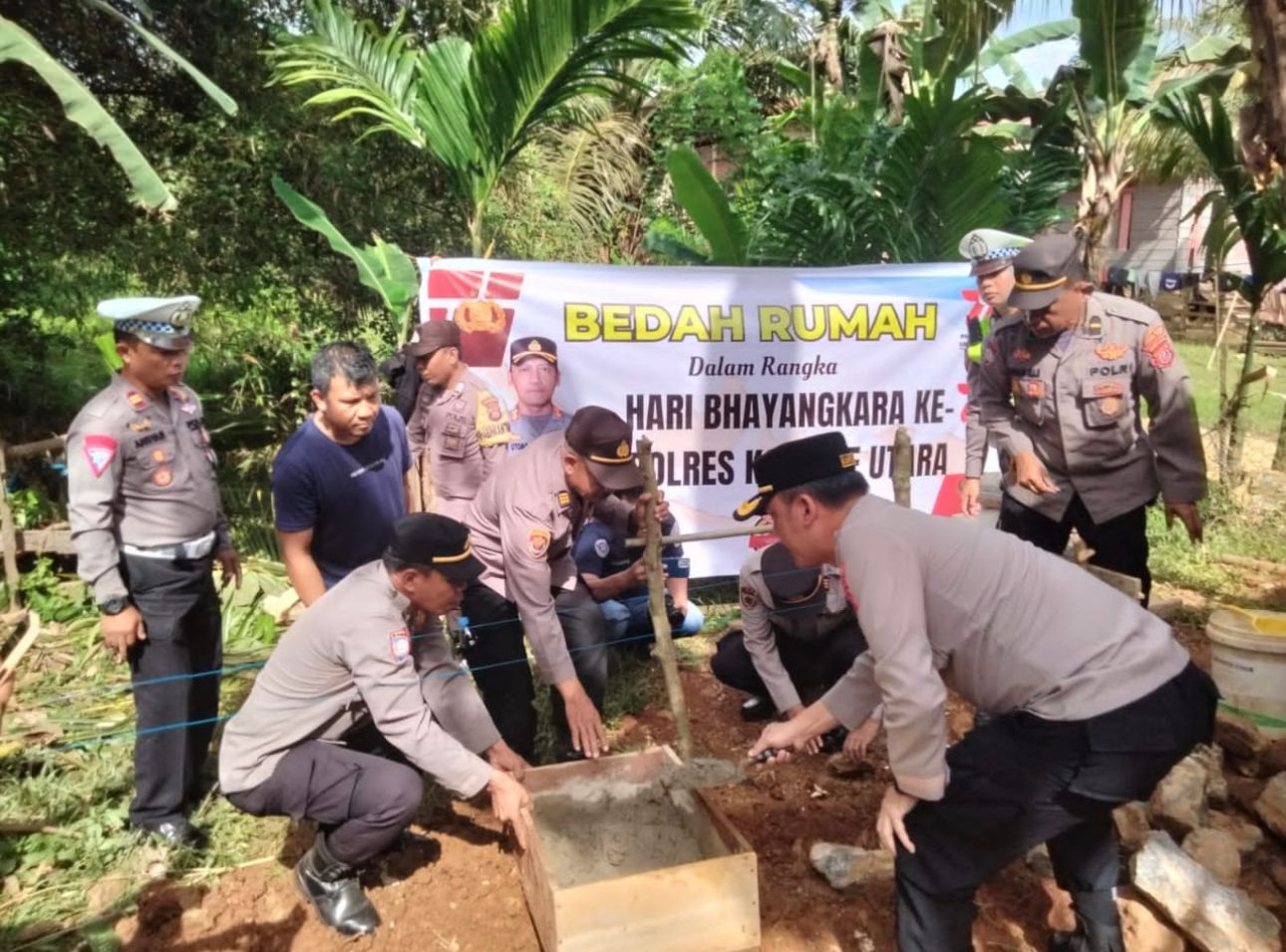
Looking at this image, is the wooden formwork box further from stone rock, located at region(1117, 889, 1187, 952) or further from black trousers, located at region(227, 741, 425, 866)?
stone rock, located at region(1117, 889, 1187, 952)

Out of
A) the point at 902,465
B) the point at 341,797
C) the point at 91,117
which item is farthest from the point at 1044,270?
the point at 91,117

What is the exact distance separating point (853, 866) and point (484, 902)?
123cm

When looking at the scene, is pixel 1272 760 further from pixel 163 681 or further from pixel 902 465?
pixel 163 681

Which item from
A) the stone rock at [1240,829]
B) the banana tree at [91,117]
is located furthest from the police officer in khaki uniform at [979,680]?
the banana tree at [91,117]

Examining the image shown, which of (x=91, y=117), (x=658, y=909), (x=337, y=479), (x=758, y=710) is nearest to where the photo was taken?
(x=658, y=909)

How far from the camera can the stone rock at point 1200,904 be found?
2.66 meters

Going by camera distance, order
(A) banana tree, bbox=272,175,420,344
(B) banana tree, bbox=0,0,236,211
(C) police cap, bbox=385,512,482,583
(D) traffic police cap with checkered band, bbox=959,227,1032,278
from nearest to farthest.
→ (C) police cap, bbox=385,512,482,583, (B) banana tree, bbox=0,0,236,211, (D) traffic police cap with checkered band, bbox=959,227,1032,278, (A) banana tree, bbox=272,175,420,344

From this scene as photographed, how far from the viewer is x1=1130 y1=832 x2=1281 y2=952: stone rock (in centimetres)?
266

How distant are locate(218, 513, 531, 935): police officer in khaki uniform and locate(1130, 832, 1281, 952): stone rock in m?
1.87

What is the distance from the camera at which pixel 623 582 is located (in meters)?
4.24

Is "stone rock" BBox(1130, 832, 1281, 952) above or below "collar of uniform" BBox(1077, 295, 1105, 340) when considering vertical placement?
below

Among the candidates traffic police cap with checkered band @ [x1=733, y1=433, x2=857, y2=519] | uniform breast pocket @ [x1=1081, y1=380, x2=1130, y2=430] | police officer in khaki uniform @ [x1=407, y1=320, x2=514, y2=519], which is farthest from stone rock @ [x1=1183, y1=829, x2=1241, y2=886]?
police officer in khaki uniform @ [x1=407, y1=320, x2=514, y2=519]

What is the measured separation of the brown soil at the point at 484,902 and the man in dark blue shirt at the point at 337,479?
101 cm

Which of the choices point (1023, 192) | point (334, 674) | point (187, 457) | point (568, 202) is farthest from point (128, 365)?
point (568, 202)
